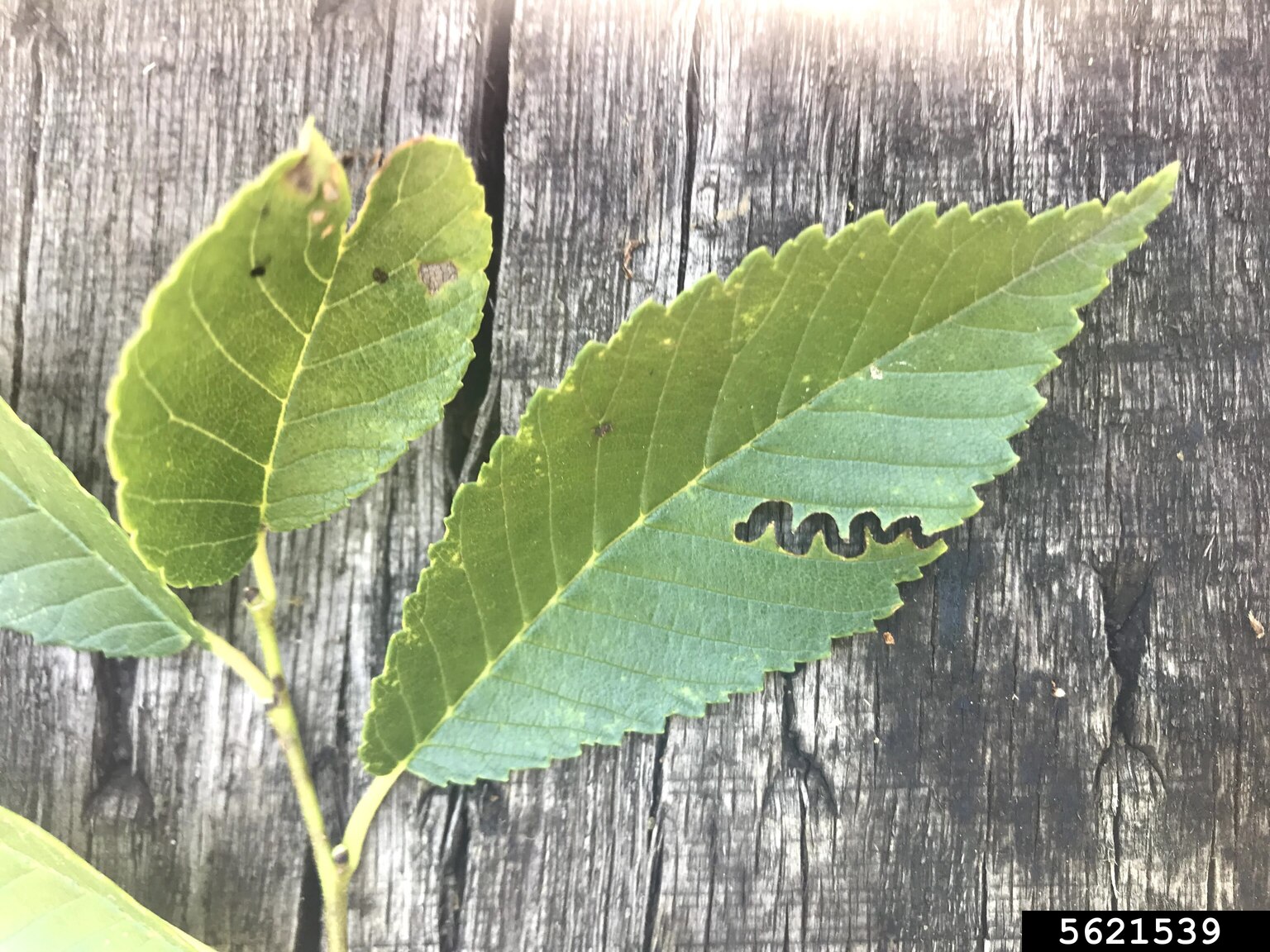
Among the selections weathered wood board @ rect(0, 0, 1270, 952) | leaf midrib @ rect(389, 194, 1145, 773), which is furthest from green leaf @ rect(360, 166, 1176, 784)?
weathered wood board @ rect(0, 0, 1270, 952)

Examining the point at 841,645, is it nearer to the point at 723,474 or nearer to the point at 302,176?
the point at 723,474

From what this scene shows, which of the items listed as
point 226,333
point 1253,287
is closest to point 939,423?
point 1253,287

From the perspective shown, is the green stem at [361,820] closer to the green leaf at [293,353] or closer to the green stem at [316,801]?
the green stem at [316,801]

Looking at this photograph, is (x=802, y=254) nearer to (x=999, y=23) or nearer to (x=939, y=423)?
(x=939, y=423)

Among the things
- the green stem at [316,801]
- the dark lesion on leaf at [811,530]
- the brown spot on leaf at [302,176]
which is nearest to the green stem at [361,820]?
the green stem at [316,801]

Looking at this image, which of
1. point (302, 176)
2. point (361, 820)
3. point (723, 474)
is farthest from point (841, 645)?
point (302, 176)

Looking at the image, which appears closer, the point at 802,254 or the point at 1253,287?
the point at 802,254
